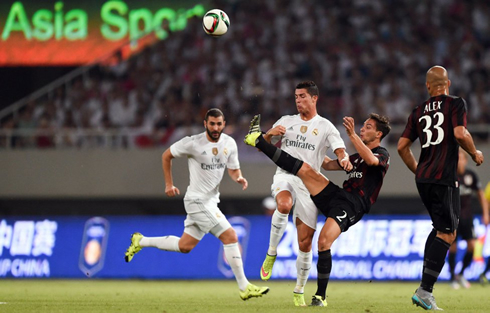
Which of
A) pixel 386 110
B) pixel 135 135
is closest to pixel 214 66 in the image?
pixel 135 135

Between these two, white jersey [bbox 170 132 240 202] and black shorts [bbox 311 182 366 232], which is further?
white jersey [bbox 170 132 240 202]

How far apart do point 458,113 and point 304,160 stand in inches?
80.1

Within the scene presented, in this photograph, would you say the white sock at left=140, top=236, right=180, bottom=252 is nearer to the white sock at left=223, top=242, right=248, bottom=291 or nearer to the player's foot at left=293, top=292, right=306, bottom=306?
the white sock at left=223, top=242, right=248, bottom=291

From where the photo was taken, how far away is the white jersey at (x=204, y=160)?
35.1 feet

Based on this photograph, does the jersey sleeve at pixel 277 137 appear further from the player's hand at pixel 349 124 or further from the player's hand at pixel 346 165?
the player's hand at pixel 346 165

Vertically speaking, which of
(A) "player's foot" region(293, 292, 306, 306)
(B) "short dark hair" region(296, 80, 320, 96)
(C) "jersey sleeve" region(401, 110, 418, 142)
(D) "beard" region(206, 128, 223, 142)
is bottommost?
(A) "player's foot" region(293, 292, 306, 306)

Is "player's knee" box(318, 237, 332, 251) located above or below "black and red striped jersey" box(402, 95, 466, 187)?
→ below

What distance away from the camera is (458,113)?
8438mm

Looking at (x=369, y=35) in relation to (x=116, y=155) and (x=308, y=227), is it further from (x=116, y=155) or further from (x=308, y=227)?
(x=308, y=227)

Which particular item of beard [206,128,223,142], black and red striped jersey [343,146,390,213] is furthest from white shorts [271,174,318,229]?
beard [206,128,223,142]

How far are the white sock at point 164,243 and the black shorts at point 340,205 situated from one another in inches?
87.1

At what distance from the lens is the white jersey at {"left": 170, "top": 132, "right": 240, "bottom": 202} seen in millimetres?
10703

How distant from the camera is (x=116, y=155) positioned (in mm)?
21016

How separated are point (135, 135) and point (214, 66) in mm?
3047
